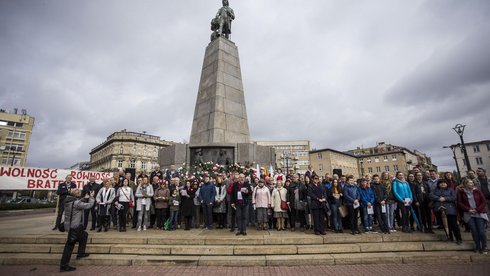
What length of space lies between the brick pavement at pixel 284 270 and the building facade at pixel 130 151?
201 ft

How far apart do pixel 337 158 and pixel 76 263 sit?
2645 inches

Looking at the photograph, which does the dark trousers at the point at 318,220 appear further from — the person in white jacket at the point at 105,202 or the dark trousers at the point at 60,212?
the dark trousers at the point at 60,212

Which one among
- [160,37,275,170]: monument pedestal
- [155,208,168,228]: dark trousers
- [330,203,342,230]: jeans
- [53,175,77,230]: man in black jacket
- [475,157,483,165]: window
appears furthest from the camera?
[475,157,483,165]: window

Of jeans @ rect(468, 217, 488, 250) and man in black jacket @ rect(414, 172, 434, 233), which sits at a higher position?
man in black jacket @ rect(414, 172, 434, 233)

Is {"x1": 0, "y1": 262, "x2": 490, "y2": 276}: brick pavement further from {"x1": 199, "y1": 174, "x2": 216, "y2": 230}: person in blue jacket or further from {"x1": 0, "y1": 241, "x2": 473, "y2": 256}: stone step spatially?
{"x1": 199, "y1": 174, "x2": 216, "y2": 230}: person in blue jacket

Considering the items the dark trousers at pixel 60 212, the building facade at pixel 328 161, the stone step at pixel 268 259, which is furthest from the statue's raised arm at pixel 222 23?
the building facade at pixel 328 161

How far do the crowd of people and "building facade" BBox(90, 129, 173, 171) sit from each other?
58.5 meters

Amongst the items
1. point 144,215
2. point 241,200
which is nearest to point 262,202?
point 241,200

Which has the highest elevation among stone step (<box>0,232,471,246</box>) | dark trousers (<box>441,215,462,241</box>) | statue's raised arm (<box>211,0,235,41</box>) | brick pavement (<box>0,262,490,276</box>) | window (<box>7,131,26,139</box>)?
window (<box>7,131,26,139</box>)

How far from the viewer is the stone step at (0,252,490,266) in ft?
18.1

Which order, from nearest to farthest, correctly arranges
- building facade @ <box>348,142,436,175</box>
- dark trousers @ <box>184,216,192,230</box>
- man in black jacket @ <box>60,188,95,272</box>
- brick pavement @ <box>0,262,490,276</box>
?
brick pavement @ <box>0,262,490,276</box>
man in black jacket @ <box>60,188,95,272</box>
dark trousers @ <box>184,216,192,230</box>
building facade @ <box>348,142,436,175</box>

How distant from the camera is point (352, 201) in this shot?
7246 millimetres

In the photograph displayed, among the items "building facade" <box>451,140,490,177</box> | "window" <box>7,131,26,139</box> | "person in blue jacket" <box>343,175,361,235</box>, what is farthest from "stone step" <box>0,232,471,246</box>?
"window" <box>7,131,26,139</box>

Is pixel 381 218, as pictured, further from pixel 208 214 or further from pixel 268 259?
pixel 208 214
